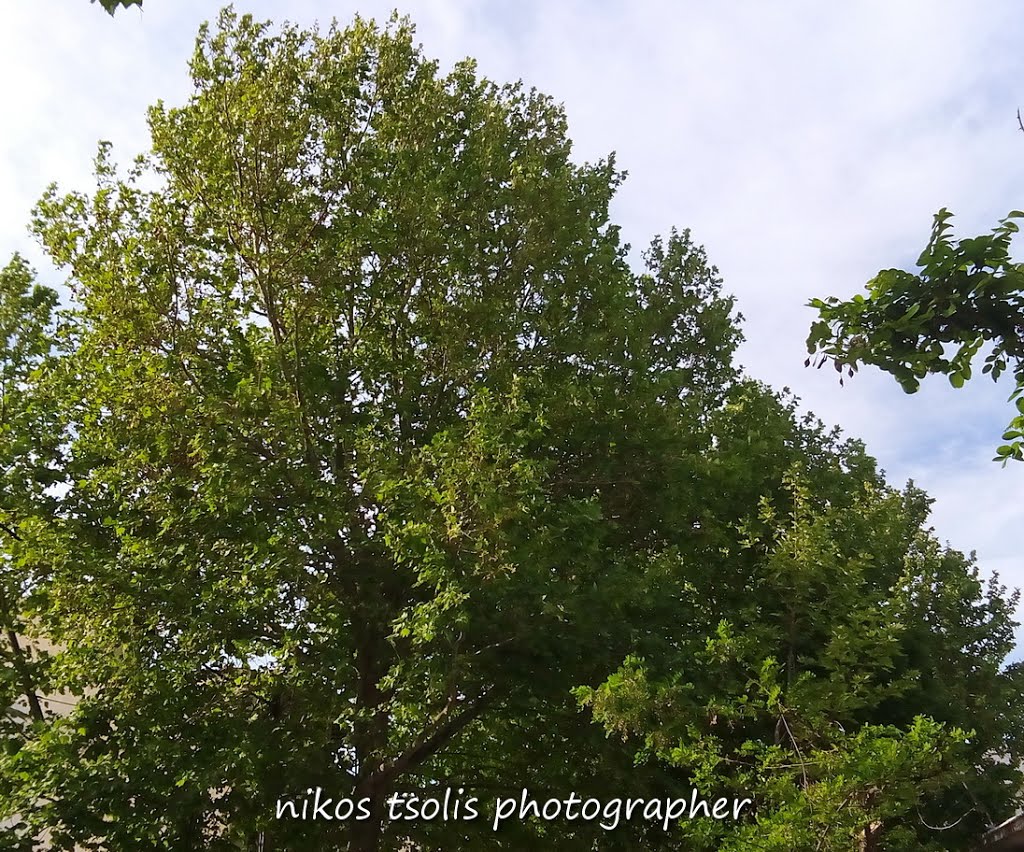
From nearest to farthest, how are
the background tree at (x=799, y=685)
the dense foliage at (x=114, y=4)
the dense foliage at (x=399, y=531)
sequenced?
the dense foliage at (x=114, y=4) < the background tree at (x=799, y=685) < the dense foliage at (x=399, y=531)

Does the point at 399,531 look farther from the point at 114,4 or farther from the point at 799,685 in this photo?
the point at 114,4

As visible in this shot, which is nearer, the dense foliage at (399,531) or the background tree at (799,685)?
the background tree at (799,685)

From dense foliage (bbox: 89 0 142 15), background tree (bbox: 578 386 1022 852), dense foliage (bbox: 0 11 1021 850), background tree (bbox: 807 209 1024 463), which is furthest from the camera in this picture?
dense foliage (bbox: 0 11 1021 850)

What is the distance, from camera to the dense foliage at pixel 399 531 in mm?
8203

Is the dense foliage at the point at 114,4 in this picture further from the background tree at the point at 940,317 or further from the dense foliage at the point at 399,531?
the dense foliage at the point at 399,531

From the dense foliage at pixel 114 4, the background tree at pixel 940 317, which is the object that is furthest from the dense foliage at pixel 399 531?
the dense foliage at pixel 114 4

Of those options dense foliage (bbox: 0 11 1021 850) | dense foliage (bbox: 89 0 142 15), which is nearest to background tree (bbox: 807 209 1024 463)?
dense foliage (bbox: 89 0 142 15)

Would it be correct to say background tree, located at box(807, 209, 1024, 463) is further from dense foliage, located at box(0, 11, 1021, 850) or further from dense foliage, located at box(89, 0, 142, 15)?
dense foliage, located at box(0, 11, 1021, 850)

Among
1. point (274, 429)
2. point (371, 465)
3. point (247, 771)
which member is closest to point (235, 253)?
point (274, 429)

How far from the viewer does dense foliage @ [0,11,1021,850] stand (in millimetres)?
8203

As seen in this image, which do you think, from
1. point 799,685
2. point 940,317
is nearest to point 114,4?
point 940,317

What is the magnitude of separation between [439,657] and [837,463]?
839 cm

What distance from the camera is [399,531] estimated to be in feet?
27.3

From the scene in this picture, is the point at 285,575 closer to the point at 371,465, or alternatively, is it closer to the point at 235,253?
the point at 371,465
